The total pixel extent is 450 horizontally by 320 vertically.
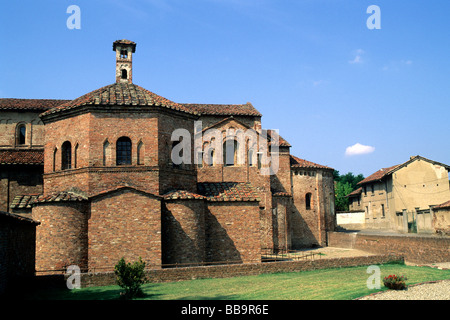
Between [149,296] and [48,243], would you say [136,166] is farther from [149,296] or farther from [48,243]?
[149,296]

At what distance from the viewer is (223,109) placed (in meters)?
36.5

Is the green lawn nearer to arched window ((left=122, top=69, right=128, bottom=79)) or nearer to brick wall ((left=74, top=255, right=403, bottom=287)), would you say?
brick wall ((left=74, top=255, right=403, bottom=287))

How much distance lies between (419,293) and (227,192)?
1103 cm

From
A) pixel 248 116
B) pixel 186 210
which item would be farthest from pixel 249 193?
pixel 248 116

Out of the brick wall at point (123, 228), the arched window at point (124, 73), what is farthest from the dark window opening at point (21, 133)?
the brick wall at point (123, 228)

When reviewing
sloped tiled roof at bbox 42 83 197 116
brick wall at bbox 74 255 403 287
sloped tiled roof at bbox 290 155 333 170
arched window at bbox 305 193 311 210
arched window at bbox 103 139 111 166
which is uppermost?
sloped tiled roof at bbox 42 83 197 116

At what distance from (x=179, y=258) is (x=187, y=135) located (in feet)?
22.0

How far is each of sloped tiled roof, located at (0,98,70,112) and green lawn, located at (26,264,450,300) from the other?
2004cm

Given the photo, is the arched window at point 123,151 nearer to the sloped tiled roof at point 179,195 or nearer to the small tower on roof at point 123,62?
the sloped tiled roof at point 179,195

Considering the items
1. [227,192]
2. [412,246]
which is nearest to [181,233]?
[227,192]

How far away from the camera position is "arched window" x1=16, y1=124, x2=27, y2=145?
31.4 metres

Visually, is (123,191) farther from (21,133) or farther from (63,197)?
(21,133)

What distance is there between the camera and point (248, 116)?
36.0 m

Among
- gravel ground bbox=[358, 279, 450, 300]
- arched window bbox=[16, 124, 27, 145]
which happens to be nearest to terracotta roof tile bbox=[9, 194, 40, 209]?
arched window bbox=[16, 124, 27, 145]
